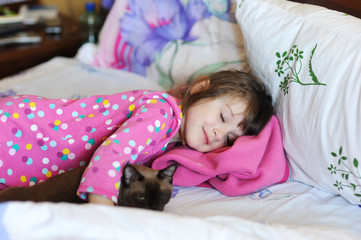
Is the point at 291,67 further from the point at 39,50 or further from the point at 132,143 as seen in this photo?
the point at 39,50

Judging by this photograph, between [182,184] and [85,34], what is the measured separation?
1.28 m

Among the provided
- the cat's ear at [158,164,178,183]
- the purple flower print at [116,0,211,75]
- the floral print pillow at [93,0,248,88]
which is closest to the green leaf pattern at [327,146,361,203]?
the cat's ear at [158,164,178,183]

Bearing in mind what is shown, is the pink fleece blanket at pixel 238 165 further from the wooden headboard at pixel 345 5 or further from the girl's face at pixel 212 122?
the wooden headboard at pixel 345 5

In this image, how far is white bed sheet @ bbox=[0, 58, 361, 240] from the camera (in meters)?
0.61

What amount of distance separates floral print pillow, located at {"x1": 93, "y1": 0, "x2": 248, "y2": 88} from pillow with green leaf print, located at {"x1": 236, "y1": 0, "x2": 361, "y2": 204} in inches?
9.0

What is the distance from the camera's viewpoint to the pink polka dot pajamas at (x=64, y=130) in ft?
3.45

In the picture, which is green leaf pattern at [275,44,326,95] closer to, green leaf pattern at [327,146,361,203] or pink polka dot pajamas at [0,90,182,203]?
green leaf pattern at [327,146,361,203]

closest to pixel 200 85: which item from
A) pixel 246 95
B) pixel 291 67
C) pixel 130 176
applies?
pixel 246 95

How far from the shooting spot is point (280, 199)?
3.27 feet

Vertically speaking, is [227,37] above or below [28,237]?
above

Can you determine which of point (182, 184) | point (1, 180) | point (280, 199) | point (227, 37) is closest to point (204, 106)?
point (182, 184)

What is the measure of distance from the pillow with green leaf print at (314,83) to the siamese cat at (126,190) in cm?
36

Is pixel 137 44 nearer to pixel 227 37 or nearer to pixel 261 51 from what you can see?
pixel 227 37

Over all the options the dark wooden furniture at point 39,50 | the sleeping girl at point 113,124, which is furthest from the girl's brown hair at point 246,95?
the dark wooden furniture at point 39,50
